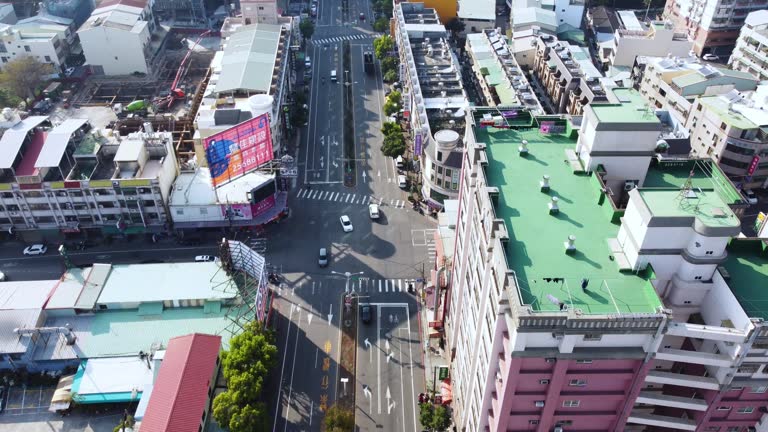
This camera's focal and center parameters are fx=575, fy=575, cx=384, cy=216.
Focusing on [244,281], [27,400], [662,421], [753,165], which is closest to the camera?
[662,421]

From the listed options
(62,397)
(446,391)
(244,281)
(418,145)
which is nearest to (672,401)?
(446,391)

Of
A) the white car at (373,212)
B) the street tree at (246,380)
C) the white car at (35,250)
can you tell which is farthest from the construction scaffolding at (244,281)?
the white car at (35,250)

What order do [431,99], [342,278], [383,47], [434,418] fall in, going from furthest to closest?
[383,47] < [431,99] < [342,278] < [434,418]

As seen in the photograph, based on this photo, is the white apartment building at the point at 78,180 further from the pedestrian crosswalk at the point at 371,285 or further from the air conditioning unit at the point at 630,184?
the air conditioning unit at the point at 630,184

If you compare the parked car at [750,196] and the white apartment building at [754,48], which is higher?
the white apartment building at [754,48]

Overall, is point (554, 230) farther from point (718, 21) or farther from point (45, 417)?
point (718, 21)

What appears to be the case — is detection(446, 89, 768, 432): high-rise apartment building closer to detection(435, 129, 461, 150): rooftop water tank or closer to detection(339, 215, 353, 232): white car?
detection(435, 129, 461, 150): rooftop water tank

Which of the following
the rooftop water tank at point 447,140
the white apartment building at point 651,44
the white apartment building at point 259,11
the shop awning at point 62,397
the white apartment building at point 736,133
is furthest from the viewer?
the white apartment building at point 259,11

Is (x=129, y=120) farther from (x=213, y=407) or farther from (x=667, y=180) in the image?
(x=667, y=180)
